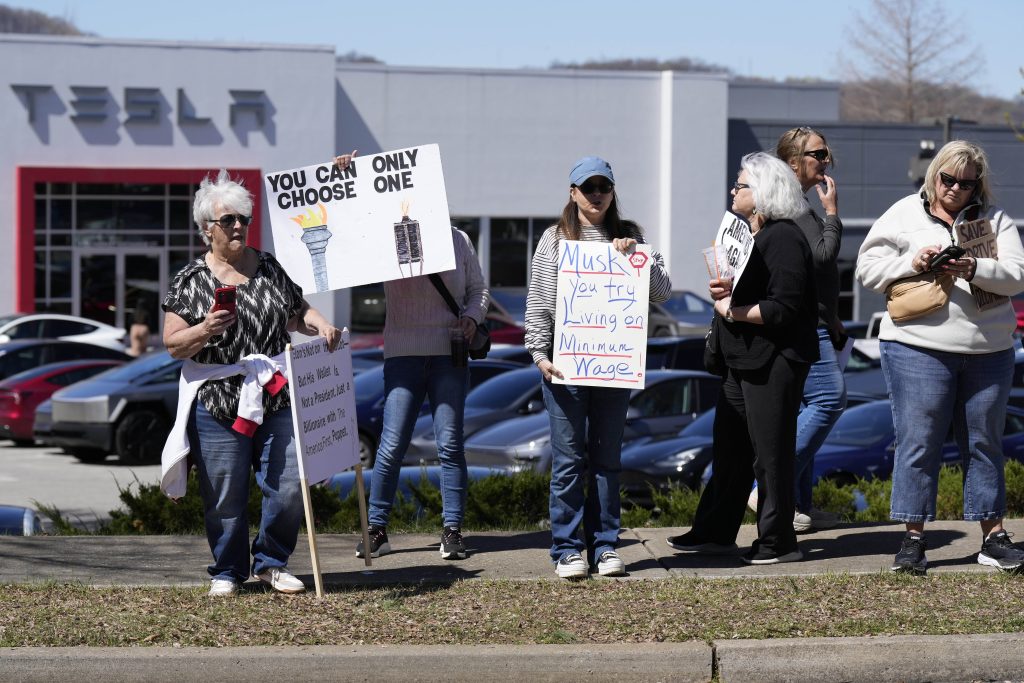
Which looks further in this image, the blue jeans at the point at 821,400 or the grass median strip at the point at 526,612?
the blue jeans at the point at 821,400

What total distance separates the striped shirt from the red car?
14.1 meters

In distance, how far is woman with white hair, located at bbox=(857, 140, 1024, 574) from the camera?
255 inches

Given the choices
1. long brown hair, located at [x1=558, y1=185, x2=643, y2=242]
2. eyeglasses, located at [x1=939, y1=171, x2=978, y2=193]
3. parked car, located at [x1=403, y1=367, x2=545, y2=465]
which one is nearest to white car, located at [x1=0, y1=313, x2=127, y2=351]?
parked car, located at [x1=403, y1=367, x2=545, y2=465]

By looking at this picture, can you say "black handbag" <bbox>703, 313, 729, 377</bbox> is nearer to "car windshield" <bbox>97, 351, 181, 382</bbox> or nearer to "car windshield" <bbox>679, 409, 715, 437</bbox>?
"car windshield" <bbox>679, 409, 715, 437</bbox>

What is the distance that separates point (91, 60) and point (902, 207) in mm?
30618

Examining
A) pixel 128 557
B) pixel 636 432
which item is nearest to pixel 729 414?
pixel 128 557

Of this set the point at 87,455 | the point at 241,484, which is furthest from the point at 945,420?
the point at 87,455

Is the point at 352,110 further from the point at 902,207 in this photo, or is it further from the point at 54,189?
the point at 902,207

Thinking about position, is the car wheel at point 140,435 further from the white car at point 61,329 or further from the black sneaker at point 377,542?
the black sneaker at point 377,542

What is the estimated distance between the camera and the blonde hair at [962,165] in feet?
21.1

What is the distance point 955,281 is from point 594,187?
1645 millimetres

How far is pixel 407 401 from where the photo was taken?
7191mm

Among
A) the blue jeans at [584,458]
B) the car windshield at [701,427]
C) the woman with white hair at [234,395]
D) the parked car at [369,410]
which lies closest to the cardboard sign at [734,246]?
the blue jeans at [584,458]

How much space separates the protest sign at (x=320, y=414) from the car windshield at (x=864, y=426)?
5.66 m
